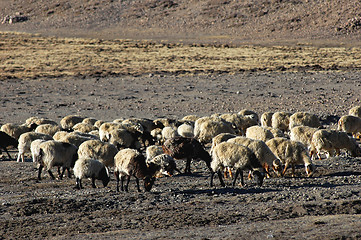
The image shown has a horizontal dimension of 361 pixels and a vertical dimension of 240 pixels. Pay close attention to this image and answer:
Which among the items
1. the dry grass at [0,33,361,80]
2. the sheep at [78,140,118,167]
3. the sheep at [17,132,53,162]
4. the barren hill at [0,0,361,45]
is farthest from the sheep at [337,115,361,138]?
the barren hill at [0,0,361,45]

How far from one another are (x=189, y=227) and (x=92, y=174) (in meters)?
3.54

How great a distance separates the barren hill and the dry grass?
43.3 feet

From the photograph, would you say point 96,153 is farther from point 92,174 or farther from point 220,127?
point 220,127

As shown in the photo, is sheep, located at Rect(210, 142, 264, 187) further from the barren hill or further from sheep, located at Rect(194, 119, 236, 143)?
the barren hill

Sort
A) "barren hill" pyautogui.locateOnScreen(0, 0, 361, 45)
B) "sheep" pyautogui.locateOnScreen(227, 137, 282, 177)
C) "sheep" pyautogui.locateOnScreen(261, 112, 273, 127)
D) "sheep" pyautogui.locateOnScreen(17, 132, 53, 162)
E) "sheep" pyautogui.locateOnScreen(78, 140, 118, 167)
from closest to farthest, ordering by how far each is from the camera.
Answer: "sheep" pyautogui.locateOnScreen(227, 137, 282, 177), "sheep" pyautogui.locateOnScreen(78, 140, 118, 167), "sheep" pyautogui.locateOnScreen(17, 132, 53, 162), "sheep" pyautogui.locateOnScreen(261, 112, 273, 127), "barren hill" pyautogui.locateOnScreen(0, 0, 361, 45)

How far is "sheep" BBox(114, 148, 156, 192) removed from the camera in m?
11.5

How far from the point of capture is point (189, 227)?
8.97 m

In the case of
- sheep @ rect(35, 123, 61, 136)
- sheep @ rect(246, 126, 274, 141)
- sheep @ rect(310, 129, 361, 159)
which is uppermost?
sheep @ rect(35, 123, 61, 136)

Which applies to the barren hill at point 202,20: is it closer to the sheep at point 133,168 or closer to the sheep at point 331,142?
the sheep at point 331,142

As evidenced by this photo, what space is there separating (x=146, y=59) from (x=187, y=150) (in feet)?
109

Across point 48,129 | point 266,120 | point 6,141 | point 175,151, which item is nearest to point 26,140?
point 6,141

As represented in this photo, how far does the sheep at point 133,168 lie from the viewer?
1146 cm

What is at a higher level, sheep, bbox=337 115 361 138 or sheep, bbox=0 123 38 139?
sheep, bbox=0 123 38 139

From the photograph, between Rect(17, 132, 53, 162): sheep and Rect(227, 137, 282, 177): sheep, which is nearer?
Rect(227, 137, 282, 177): sheep
